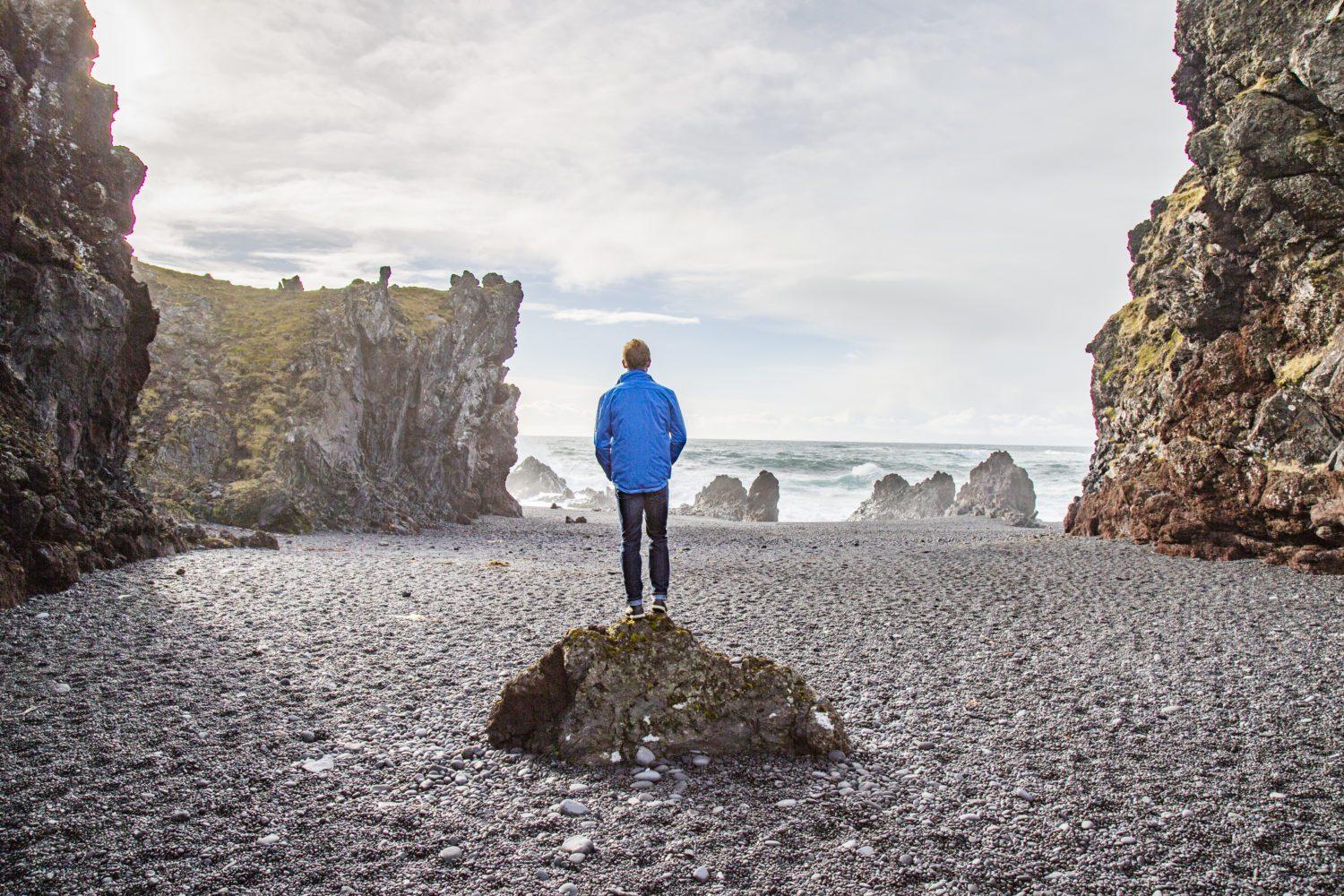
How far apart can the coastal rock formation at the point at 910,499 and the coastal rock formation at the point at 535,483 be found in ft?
99.7

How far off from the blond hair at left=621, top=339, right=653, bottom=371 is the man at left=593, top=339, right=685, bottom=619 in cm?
1

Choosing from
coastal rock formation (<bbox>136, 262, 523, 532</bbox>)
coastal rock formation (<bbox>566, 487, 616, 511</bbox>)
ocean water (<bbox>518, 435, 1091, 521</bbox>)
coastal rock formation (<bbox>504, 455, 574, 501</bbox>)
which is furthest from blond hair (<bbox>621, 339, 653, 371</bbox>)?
coastal rock formation (<bbox>504, 455, 574, 501</bbox>)

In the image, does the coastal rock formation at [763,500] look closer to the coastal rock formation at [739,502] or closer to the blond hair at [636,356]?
the coastal rock formation at [739,502]

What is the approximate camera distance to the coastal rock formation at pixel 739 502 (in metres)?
53.0

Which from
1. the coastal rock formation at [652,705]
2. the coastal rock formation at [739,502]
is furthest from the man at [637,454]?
the coastal rock formation at [739,502]

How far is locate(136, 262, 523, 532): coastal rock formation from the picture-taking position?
76.8 ft

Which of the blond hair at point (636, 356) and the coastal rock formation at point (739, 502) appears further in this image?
the coastal rock formation at point (739, 502)

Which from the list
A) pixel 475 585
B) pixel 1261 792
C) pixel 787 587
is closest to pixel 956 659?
pixel 1261 792

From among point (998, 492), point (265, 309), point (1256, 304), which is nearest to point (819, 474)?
point (998, 492)

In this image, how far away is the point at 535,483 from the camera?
240ft

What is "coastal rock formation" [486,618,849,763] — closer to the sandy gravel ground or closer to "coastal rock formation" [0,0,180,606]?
the sandy gravel ground

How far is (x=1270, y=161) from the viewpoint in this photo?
54.5ft

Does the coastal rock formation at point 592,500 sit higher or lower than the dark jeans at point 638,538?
lower

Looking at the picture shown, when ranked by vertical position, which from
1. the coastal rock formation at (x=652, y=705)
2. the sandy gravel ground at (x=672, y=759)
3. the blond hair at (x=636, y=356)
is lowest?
the sandy gravel ground at (x=672, y=759)
